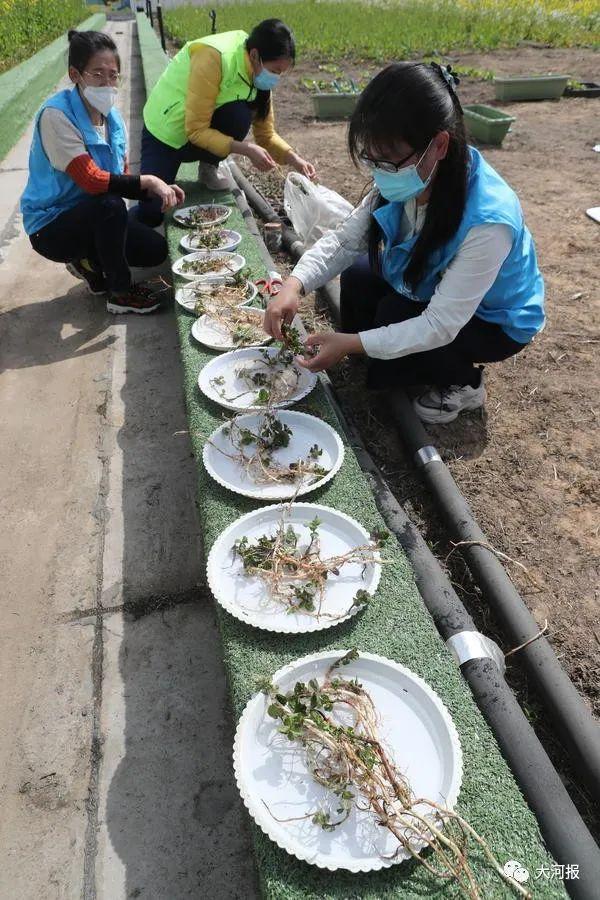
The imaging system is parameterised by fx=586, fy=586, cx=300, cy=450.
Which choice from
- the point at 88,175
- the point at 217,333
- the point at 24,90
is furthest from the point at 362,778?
the point at 24,90

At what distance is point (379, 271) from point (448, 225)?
594mm

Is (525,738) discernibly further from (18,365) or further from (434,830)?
(18,365)

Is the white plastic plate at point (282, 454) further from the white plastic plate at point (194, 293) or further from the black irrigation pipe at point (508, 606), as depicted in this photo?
the white plastic plate at point (194, 293)

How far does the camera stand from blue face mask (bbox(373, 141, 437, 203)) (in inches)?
72.2

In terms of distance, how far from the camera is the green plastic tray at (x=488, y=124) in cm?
618

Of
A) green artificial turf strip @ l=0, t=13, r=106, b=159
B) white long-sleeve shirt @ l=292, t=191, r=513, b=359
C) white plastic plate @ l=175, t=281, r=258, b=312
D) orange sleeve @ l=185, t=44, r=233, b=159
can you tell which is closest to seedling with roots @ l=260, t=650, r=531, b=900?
white long-sleeve shirt @ l=292, t=191, r=513, b=359

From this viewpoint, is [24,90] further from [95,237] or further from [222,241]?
[222,241]

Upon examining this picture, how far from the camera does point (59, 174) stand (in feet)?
10.4

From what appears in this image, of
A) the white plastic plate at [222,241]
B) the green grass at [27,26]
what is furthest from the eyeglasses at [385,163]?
the green grass at [27,26]

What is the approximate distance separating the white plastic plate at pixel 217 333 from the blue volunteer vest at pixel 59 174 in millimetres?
1168

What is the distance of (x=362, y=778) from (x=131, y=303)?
313 cm

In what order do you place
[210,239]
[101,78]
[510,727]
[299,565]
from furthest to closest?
[210,239]
[101,78]
[299,565]
[510,727]

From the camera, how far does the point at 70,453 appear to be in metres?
2.67

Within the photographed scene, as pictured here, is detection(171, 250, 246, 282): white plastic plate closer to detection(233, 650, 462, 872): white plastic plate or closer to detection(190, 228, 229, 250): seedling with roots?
detection(190, 228, 229, 250): seedling with roots
